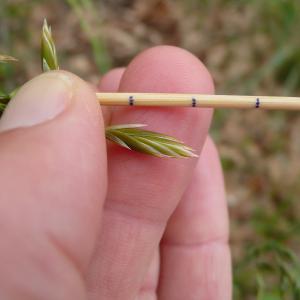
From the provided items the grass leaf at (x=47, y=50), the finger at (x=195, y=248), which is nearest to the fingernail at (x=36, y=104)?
the grass leaf at (x=47, y=50)

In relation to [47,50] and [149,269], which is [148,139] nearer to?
[47,50]

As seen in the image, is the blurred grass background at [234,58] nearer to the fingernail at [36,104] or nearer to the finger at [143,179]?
the finger at [143,179]

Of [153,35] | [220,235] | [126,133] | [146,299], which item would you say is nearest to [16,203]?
[126,133]

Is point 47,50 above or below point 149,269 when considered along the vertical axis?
above

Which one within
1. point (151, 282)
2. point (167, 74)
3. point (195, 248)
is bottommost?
point (151, 282)

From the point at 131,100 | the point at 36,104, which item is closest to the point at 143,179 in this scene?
the point at 131,100

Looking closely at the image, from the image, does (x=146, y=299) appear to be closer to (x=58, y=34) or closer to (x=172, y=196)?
(x=172, y=196)

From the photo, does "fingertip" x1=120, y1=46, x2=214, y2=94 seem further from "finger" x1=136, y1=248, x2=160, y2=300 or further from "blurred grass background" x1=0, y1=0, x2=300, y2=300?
"blurred grass background" x1=0, y1=0, x2=300, y2=300
